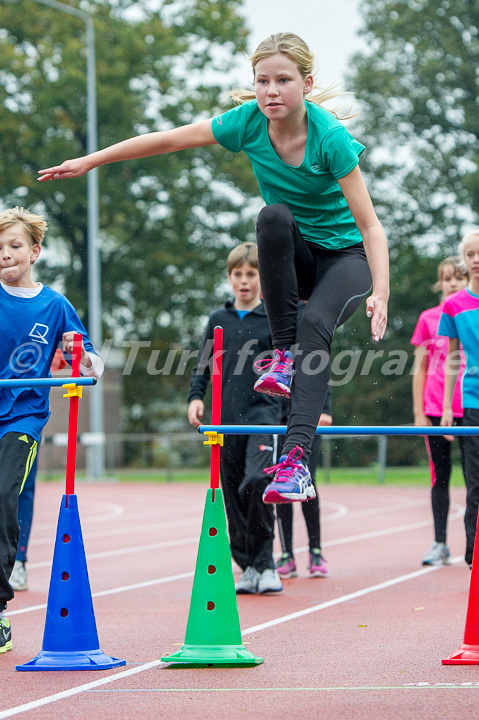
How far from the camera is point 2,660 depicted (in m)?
4.86

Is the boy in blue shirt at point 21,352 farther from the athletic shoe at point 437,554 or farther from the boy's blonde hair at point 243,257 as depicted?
the athletic shoe at point 437,554

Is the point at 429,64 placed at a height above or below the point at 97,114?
above

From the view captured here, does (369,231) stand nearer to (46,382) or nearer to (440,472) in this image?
(46,382)

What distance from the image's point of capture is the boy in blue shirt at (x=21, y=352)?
5027 millimetres

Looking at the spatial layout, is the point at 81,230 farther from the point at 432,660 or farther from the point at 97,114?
the point at 432,660

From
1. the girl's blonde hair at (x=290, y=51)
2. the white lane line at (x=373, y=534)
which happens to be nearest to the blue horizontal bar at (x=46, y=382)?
the girl's blonde hair at (x=290, y=51)

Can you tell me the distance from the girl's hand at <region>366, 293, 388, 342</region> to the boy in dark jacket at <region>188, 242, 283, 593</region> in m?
2.98

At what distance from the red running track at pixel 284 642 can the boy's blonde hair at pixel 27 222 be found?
6.94 ft

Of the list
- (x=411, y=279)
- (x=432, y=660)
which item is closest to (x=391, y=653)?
(x=432, y=660)

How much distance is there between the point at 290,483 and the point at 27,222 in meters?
2.20

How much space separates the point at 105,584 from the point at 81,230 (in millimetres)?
27719

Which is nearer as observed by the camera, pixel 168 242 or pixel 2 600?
pixel 2 600

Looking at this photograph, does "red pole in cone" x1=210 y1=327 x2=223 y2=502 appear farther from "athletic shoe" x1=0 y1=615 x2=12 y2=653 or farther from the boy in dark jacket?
the boy in dark jacket

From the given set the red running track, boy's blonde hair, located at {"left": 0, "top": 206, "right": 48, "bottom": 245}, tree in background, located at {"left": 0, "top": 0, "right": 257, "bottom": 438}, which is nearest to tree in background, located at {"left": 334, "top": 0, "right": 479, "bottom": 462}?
tree in background, located at {"left": 0, "top": 0, "right": 257, "bottom": 438}
